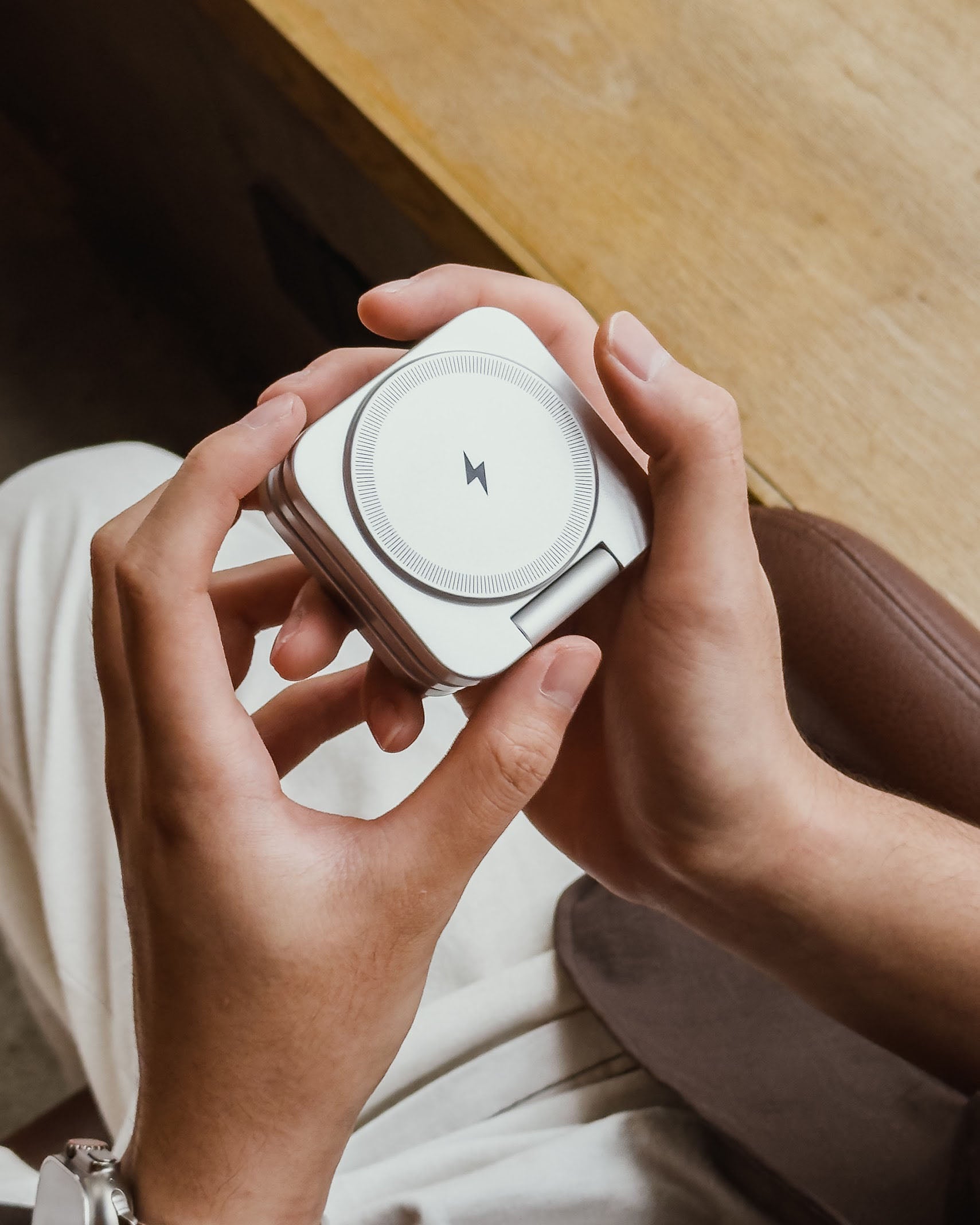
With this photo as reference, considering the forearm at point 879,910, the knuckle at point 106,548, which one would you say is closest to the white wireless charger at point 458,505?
the knuckle at point 106,548

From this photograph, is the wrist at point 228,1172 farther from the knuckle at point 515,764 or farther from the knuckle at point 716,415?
the knuckle at point 716,415

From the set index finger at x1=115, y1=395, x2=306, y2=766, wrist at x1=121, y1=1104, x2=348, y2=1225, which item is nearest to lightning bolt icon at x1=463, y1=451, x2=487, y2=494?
index finger at x1=115, y1=395, x2=306, y2=766

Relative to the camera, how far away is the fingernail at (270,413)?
0.52 meters

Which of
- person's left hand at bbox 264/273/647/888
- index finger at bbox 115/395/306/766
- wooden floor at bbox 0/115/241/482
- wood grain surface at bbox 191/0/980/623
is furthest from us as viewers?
wooden floor at bbox 0/115/241/482

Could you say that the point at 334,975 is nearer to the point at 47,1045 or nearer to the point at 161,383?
the point at 47,1045

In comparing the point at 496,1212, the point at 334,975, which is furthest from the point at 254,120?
the point at 496,1212

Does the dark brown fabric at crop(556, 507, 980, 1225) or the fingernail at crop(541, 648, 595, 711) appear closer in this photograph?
the fingernail at crop(541, 648, 595, 711)

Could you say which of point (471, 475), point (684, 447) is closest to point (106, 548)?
point (471, 475)

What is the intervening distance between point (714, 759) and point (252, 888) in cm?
26

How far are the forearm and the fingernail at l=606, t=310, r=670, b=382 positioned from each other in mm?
271

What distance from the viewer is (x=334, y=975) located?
0.49 m

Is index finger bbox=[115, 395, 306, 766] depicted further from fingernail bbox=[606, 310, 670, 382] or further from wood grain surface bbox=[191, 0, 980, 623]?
wood grain surface bbox=[191, 0, 980, 623]

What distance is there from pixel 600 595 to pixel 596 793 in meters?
0.15

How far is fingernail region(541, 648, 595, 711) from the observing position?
51cm
